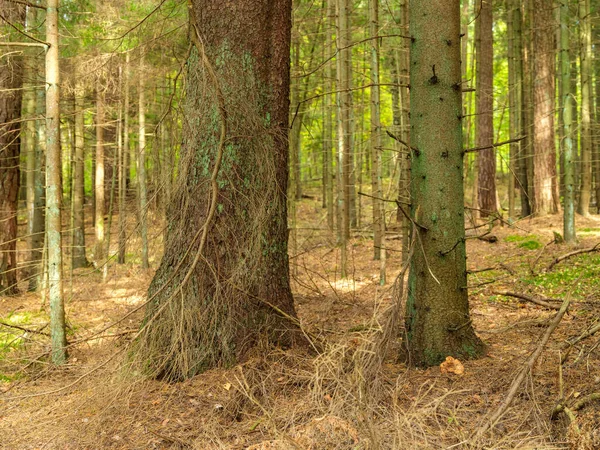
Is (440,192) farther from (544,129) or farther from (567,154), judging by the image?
(544,129)

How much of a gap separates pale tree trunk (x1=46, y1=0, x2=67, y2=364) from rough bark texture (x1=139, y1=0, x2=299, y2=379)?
1.53 m

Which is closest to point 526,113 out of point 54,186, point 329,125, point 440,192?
point 329,125

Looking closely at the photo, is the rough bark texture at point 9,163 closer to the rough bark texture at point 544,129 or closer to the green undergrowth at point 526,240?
the green undergrowth at point 526,240

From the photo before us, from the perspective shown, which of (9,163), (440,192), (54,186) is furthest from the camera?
(9,163)

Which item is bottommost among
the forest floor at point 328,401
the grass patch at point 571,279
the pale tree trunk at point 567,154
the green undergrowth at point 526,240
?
the forest floor at point 328,401

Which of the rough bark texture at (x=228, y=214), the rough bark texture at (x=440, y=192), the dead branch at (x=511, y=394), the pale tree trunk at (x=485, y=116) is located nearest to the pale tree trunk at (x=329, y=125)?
the pale tree trunk at (x=485, y=116)

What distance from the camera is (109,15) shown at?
958 centimetres

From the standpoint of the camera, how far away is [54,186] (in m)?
5.56

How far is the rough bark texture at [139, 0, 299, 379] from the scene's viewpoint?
4426 millimetres

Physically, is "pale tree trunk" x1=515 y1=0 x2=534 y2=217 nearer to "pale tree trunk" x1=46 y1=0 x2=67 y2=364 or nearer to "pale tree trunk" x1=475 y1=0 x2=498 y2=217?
"pale tree trunk" x1=475 y1=0 x2=498 y2=217

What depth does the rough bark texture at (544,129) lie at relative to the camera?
13547 mm

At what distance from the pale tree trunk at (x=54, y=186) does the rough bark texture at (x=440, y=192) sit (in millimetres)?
3623

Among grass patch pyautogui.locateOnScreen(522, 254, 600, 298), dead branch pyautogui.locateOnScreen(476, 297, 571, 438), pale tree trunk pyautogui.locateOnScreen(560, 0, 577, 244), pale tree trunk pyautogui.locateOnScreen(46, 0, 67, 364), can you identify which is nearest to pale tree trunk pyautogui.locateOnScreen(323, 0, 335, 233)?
grass patch pyautogui.locateOnScreen(522, 254, 600, 298)

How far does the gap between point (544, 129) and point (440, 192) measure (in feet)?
35.6
